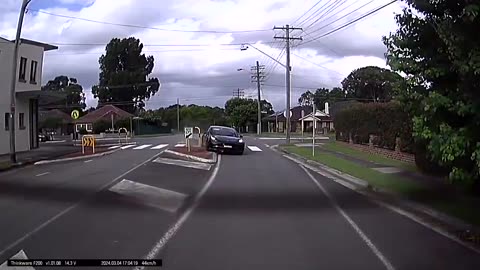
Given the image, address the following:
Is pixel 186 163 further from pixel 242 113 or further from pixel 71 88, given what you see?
pixel 71 88

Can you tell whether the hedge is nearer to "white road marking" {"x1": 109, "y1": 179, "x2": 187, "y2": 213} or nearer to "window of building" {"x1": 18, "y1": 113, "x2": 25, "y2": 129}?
"white road marking" {"x1": 109, "y1": 179, "x2": 187, "y2": 213}

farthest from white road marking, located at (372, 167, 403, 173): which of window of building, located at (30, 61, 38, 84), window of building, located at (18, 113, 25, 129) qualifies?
window of building, located at (30, 61, 38, 84)

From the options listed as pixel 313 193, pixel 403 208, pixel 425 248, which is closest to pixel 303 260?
pixel 425 248

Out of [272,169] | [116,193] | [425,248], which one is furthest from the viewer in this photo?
[272,169]

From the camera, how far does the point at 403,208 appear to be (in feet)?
43.1

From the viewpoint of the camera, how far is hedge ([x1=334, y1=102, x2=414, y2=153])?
23.1 meters

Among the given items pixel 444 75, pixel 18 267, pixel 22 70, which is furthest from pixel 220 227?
pixel 22 70

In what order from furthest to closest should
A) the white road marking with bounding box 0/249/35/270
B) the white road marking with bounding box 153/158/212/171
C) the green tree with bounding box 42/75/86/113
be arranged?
1. the green tree with bounding box 42/75/86/113
2. the white road marking with bounding box 153/158/212/171
3. the white road marking with bounding box 0/249/35/270

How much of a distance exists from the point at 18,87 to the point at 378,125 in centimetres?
2110

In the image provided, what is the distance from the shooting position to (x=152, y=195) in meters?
14.8

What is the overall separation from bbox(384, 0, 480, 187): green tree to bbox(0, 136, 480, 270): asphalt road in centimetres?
140

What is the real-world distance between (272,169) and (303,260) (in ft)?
51.4

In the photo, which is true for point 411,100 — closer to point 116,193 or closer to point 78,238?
point 78,238

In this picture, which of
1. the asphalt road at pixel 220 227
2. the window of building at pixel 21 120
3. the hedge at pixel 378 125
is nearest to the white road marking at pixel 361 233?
the asphalt road at pixel 220 227
